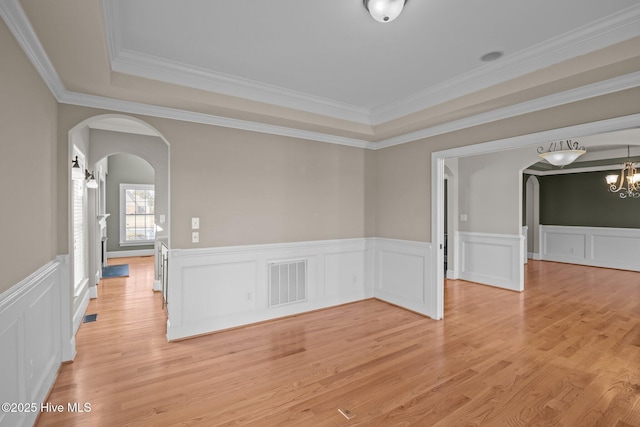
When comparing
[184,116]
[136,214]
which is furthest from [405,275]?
[136,214]

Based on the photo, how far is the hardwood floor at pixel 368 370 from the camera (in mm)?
2242

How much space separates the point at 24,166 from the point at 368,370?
3.00 metres

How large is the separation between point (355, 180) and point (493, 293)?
302 centimetres

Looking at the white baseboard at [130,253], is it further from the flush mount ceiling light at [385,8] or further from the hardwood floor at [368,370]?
the flush mount ceiling light at [385,8]

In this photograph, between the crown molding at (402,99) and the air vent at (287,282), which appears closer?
the crown molding at (402,99)

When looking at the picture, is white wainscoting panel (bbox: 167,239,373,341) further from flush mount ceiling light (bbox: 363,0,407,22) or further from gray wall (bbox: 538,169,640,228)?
gray wall (bbox: 538,169,640,228)

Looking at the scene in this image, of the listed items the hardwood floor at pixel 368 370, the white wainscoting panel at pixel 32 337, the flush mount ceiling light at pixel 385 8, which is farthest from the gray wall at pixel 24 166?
the flush mount ceiling light at pixel 385 8

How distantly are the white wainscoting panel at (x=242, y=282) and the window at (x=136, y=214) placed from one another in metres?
6.57

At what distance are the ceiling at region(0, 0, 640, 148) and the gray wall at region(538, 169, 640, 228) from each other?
6.57 meters

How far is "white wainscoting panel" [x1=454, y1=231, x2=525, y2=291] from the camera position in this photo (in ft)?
18.1

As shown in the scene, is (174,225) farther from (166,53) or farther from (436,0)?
(436,0)

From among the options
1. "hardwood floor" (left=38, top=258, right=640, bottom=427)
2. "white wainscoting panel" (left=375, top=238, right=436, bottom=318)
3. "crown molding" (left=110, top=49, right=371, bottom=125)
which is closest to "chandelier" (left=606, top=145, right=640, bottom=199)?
"hardwood floor" (left=38, top=258, right=640, bottom=427)

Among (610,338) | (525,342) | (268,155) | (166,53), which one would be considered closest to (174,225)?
(268,155)

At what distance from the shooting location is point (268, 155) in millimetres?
4090
